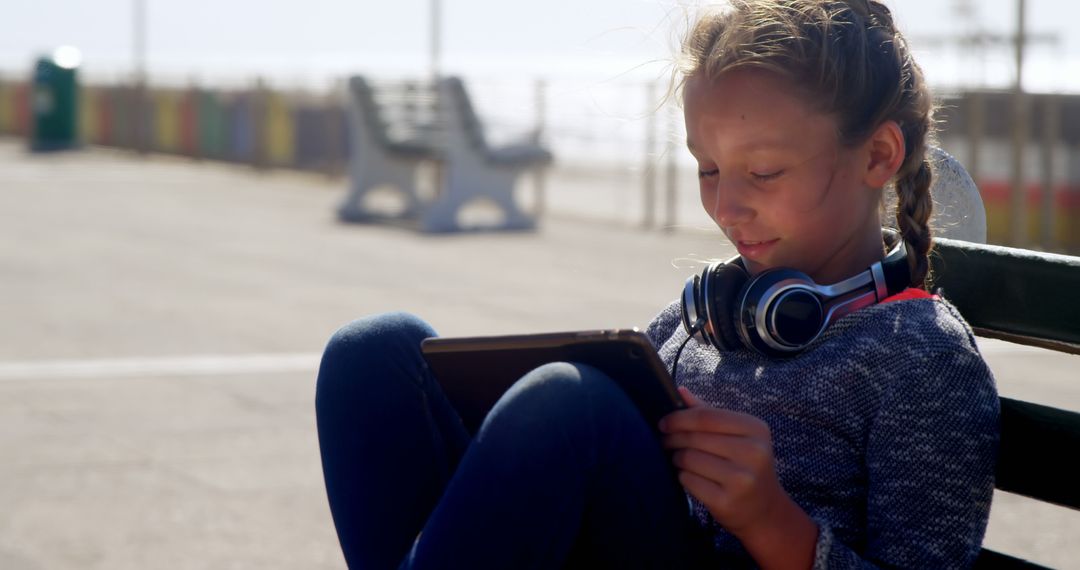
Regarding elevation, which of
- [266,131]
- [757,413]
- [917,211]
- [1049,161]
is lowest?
[266,131]

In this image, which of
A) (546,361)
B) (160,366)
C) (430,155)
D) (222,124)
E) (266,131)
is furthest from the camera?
(222,124)

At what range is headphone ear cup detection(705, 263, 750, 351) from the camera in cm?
212

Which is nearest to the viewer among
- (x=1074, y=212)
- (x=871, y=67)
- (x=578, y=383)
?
(x=578, y=383)

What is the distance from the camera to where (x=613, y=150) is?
1612cm

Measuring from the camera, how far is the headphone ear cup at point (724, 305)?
6.94 feet

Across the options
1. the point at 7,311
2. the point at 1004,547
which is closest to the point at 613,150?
the point at 7,311

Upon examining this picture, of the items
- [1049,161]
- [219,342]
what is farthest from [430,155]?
[219,342]

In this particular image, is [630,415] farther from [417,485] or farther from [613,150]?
[613,150]

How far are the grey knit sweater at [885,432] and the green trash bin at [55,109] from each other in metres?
24.8

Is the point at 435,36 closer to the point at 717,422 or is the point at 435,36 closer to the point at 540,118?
the point at 540,118

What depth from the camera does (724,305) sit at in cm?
212

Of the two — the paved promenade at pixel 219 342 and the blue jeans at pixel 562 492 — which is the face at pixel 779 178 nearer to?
the paved promenade at pixel 219 342

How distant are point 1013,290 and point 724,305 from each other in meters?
0.41

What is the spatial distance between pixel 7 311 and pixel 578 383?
23.0 ft
